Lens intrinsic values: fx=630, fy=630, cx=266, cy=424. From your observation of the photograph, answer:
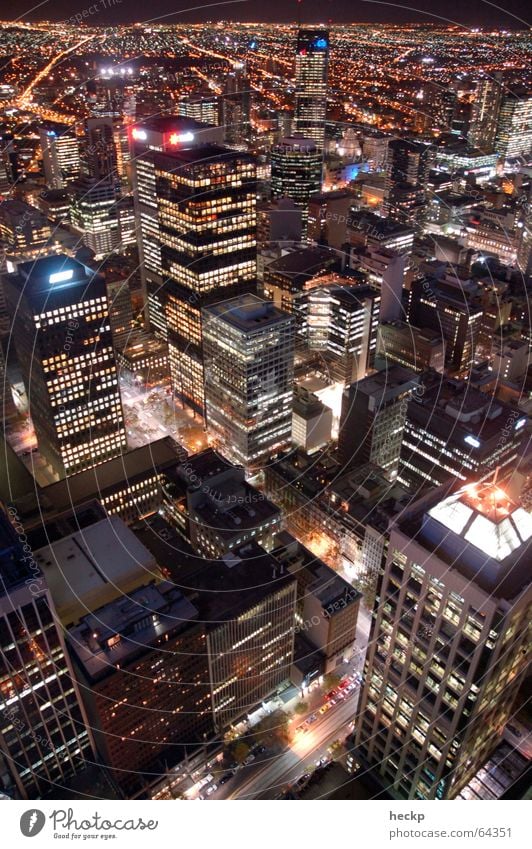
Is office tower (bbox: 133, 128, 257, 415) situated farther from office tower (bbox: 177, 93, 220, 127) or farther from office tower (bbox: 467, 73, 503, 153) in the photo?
office tower (bbox: 467, 73, 503, 153)

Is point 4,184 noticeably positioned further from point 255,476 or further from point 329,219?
point 255,476

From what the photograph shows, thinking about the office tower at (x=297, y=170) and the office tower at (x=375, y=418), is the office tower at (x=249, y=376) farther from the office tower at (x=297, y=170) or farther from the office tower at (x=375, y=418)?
the office tower at (x=297, y=170)

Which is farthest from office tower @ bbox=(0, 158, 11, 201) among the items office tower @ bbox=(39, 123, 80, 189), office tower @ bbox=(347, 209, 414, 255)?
office tower @ bbox=(347, 209, 414, 255)

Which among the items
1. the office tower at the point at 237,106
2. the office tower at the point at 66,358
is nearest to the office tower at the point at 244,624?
the office tower at the point at 66,358

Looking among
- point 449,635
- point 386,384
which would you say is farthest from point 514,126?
point 449,635

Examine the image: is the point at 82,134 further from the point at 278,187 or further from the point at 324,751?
the point at 324,751

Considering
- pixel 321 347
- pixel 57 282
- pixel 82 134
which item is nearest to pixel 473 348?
pixel 321 347
